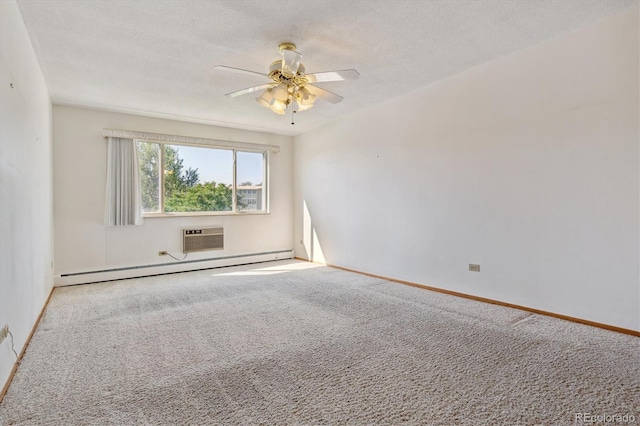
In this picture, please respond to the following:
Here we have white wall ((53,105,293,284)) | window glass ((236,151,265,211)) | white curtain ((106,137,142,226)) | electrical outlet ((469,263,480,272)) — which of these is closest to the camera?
electrical outlet ((469,263,480,272))

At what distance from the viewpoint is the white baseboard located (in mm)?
4758

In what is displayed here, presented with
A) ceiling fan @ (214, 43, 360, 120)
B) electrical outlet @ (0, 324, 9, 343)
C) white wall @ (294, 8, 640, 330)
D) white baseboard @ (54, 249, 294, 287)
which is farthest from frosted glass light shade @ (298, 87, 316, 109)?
white baseboard @ (54, 249, 294, 287)

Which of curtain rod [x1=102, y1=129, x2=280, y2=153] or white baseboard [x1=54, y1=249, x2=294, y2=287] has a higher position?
curtain rod [x1=102, y1=129, x2=280, y2=153]

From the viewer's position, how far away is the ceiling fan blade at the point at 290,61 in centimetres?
269

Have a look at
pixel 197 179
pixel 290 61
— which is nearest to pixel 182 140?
pixel 197 179

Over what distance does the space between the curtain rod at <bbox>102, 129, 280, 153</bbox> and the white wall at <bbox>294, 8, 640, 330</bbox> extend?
211cm

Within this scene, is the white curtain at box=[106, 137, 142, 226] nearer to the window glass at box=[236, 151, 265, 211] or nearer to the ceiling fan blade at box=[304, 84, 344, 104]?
the window glass at box=[236, 151, 265, 211]

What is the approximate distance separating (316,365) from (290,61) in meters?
2.36

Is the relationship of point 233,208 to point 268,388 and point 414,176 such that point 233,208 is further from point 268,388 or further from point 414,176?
point 268,388

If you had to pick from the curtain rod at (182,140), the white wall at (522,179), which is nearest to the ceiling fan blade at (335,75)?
the white wall at (522,179)

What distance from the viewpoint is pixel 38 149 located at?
3365mm

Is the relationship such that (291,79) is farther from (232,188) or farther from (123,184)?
(232,188)

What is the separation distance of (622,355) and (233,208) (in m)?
5.53

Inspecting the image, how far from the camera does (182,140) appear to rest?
5.55m
